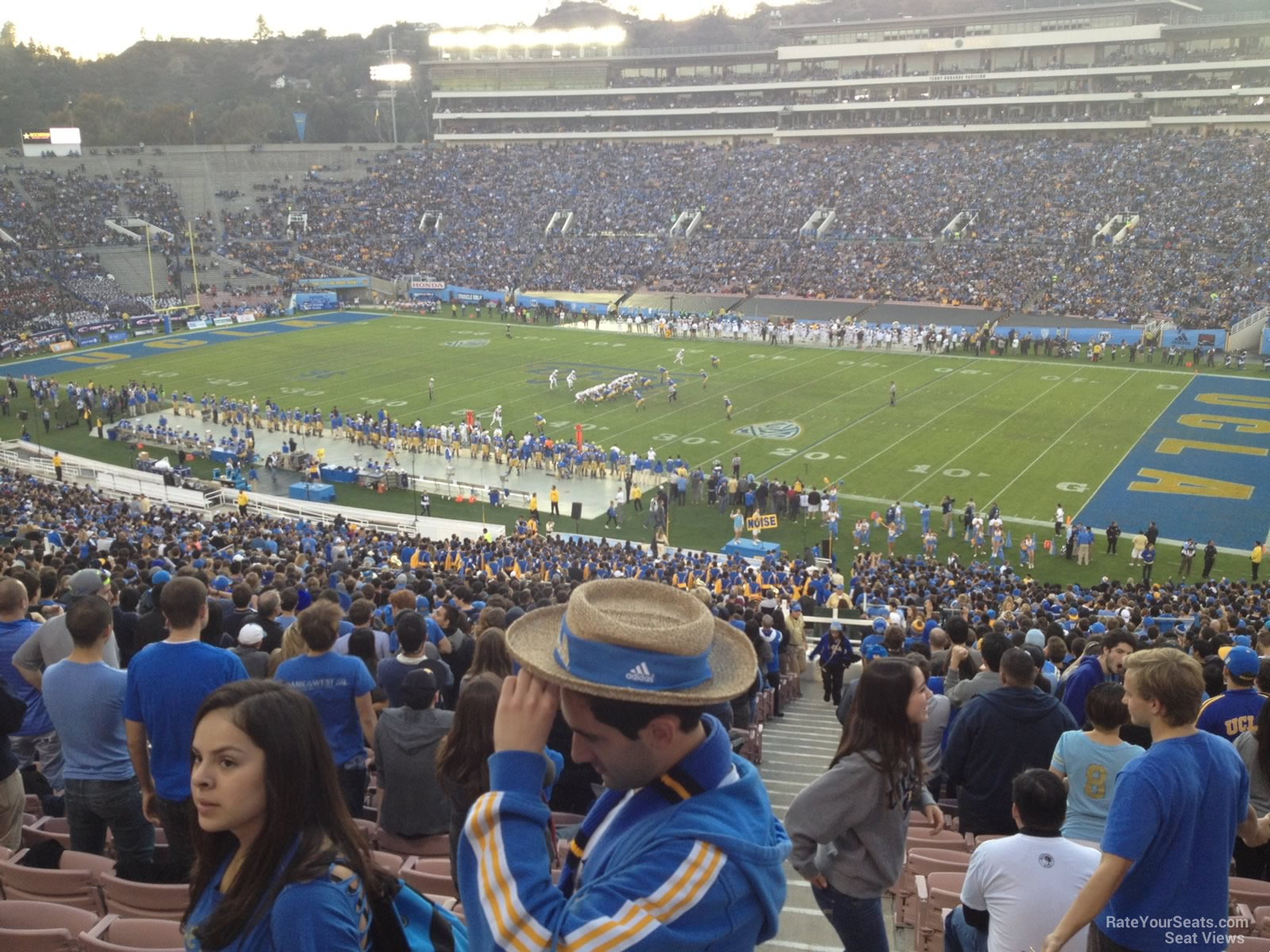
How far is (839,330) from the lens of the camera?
51.7 m

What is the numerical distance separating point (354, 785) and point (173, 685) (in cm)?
169

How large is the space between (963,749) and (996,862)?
159cm

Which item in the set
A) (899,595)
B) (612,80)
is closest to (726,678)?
(899,595)

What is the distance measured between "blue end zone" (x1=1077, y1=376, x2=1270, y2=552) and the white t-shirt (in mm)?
25339

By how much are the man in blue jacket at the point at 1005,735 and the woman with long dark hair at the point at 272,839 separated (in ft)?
11.4

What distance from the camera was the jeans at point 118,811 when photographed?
5363 millimetres

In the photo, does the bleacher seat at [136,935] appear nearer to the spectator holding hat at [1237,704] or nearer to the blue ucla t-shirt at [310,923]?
the blue ucla t-shirt at [310,923]

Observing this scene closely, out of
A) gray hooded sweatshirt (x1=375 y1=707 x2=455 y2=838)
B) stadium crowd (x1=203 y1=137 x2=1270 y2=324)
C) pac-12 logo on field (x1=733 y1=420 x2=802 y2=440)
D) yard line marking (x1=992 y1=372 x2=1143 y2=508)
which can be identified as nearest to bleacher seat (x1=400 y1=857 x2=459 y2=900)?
gray hooded sweatshirt (x1=375 y1=707 x2=455 y2=838)

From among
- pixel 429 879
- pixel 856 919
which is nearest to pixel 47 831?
pixel 429 879

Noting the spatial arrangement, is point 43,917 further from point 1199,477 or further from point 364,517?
point 1199,477

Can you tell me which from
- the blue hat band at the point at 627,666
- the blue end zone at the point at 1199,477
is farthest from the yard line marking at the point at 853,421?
the blue hat band at the point at 627,666

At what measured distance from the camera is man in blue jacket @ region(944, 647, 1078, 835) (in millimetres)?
5348

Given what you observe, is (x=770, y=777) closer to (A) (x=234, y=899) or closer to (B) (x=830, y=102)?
(A) (x=234, y=899)

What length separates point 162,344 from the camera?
53812 millimetres
